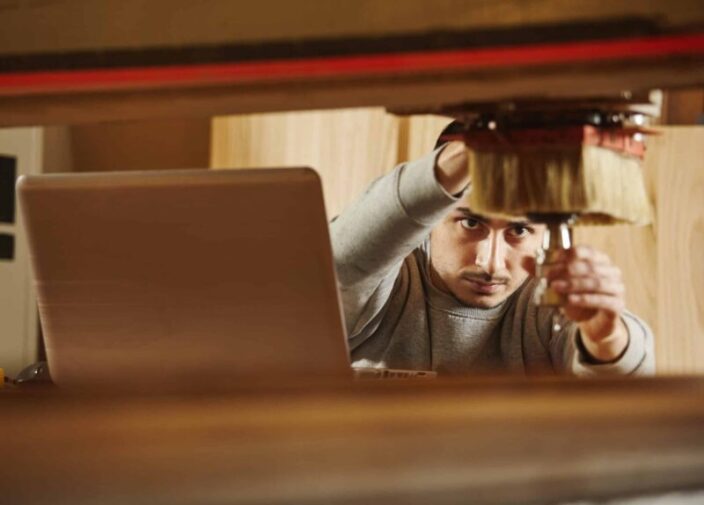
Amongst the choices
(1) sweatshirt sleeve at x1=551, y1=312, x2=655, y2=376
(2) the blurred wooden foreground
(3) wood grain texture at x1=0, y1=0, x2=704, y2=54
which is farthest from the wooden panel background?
(2) the blurred wooden foreground

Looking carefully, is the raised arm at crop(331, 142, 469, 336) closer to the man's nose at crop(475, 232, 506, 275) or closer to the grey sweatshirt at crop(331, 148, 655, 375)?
the grey sweatshirt at crop(331, 148, 655, 375)

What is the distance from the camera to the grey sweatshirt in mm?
1230

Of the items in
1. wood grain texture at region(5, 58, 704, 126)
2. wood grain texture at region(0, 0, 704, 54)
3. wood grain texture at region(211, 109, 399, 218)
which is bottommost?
wood grain texture at region(5, 58, 704, 126)

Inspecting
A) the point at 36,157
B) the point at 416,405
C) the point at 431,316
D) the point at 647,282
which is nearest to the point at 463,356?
the point at 431,316

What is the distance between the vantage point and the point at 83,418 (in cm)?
25

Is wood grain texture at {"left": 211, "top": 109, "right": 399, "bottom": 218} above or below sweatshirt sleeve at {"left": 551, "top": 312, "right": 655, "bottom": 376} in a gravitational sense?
above

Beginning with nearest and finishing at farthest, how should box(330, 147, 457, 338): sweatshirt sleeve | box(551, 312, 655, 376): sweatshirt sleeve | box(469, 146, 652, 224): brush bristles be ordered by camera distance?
box(469, 146, 652, 224): brush bristles → box(551, 312, 655, 376): sweatshirt sleeve → box(330, 147, 457, 338): sweatshirt sleeve

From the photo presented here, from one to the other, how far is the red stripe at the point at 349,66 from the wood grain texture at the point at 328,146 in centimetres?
144

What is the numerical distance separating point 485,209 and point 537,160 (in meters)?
0.06

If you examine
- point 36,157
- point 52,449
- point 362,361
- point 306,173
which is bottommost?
point 362,361

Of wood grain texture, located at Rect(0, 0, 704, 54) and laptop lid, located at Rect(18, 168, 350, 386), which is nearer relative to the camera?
wood grain texture, located at Rect(0, 0, 704, 54)

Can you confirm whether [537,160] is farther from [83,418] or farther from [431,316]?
[431,316]

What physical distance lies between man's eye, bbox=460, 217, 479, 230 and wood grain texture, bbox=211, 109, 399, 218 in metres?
0.37

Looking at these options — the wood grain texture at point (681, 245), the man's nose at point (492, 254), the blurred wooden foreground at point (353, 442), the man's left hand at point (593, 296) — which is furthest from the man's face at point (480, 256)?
the blurred wooden foreground at point (353, 442)
